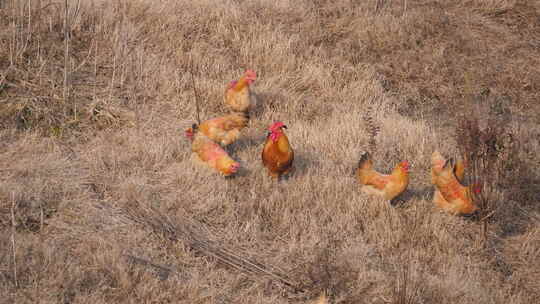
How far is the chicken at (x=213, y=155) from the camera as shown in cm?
504

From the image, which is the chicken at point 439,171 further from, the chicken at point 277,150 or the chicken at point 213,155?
the chicken at point 213,155

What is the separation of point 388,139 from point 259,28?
2.77 meters

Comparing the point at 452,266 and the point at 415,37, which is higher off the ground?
the point at 415,37

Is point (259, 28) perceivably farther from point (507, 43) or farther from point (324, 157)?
point (507, 43)

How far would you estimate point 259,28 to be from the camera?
7.89 m

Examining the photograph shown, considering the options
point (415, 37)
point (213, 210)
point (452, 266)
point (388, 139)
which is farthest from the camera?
point (415, 37)

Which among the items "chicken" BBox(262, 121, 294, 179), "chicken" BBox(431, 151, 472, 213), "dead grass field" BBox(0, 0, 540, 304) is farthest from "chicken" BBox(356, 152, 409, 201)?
"chicken" BBox(262, 121, 294, 179)

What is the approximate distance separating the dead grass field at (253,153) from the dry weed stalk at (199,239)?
0.01 meters

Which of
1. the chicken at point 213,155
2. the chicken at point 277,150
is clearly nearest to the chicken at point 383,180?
the chicken at point 277,150

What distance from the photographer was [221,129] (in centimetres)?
546

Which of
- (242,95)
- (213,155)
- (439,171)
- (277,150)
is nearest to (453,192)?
(439,171)

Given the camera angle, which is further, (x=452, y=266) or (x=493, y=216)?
(x=493, y=216)

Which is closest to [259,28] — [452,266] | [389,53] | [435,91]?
[389,53]

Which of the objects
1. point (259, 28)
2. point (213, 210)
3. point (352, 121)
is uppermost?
point (259, 28)
